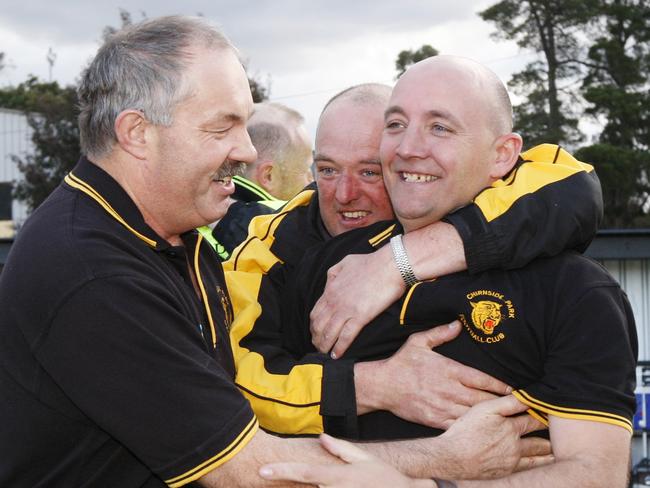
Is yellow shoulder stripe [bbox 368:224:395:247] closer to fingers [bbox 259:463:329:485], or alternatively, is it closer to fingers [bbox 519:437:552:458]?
fingers [bbox 519:437:552:458]

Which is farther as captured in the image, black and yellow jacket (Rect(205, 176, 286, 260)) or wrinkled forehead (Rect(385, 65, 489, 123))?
black and yellow jacket (Rect(205, 176, 286, 260))

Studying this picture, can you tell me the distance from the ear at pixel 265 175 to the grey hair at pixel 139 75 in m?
2.90

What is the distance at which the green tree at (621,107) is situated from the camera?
3169cm

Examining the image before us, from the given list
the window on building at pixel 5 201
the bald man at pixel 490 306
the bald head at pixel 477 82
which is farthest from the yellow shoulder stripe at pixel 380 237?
the window on building at pixel 5 201

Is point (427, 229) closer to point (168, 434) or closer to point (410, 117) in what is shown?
point (410, 117)

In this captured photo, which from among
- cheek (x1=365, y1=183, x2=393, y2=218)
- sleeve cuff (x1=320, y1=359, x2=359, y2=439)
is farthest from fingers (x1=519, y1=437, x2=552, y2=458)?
cheek (x1=365, y1=183, x2=393, y2=218)

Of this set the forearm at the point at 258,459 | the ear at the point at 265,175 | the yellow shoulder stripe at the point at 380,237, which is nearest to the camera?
the forearm at the point at 258,459

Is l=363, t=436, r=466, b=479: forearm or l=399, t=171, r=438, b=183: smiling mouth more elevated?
l=399, t=171, r=438, b=183: smiling mouth

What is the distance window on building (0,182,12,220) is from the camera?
38.1 metres

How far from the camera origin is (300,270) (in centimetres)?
366

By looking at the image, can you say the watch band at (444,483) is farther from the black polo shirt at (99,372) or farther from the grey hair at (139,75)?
the grey hair at (139,75)

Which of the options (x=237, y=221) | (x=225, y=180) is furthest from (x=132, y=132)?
(x=237, y=221)

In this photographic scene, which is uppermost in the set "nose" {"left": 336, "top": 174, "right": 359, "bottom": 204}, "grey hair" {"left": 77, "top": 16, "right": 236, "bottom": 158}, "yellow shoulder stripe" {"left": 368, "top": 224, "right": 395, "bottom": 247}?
"grey hair" {"left": 77, "top": 16, "right": 236, "bottom": 158}

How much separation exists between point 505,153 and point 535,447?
1080 mm
